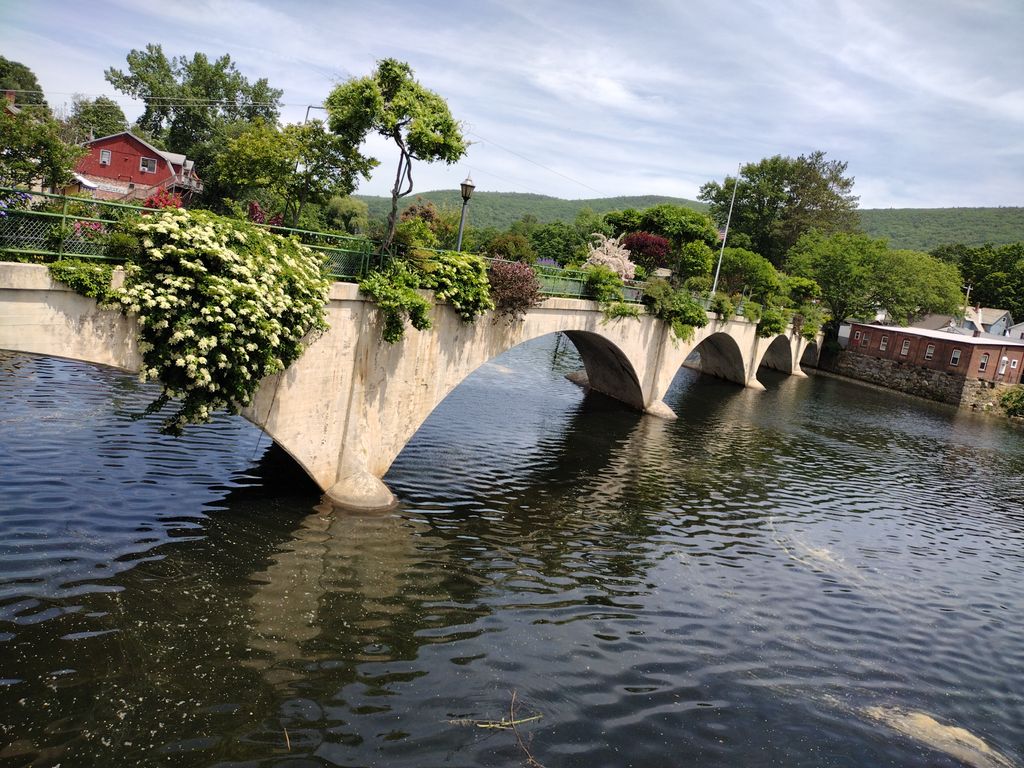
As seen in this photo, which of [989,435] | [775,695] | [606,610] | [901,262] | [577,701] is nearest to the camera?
[577,701]

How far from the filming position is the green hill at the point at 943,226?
148750 mm

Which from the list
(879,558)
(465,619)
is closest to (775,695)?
(465,619)

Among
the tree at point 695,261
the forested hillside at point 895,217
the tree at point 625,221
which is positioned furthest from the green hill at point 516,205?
the tree at point 695,261

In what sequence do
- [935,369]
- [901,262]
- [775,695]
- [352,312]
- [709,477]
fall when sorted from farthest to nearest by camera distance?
1. [901,262]
2. [935,369]
3. [709,477]
4. [352,312]
5. [775,695]

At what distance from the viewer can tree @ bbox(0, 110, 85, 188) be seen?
17.8 m

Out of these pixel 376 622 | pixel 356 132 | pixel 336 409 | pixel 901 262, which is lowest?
pixel 376 622

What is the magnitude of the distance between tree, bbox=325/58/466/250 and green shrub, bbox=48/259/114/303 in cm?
634

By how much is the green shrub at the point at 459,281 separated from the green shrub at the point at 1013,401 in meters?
50.4

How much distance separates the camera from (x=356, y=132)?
15.1 meters

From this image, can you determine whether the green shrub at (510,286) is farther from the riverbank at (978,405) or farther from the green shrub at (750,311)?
the riverbank at (978,405)

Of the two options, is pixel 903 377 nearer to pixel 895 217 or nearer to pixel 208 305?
pixel 208 305

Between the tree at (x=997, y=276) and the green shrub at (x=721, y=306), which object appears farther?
the tree at (x=997, y=276)

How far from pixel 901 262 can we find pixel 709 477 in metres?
55.8

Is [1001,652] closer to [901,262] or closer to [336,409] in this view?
[336,409]
